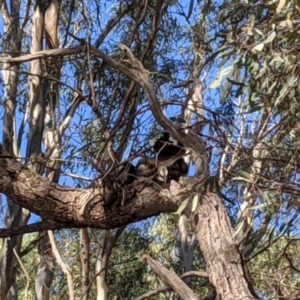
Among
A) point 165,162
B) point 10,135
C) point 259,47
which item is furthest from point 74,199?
point 10,135

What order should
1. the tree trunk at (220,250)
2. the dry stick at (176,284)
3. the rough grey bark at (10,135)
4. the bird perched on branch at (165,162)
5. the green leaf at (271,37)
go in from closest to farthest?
1. the green leaf at (271,37)
2. the tree trunk at (220,250)
3. the dry stick at (176,284)
4. the bird perched on branch at (165,162)
5. the rough grey bark at (10,135)

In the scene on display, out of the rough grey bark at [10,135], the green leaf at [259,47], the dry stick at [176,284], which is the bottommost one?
the dry stick at [176,284]

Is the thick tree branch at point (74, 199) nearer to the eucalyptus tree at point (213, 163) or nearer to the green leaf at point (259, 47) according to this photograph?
the eucalyptus tree at point (213, 163)

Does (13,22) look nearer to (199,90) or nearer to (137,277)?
(199,90)

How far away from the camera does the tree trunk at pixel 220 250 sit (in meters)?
2.36

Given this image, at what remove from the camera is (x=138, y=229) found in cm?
601

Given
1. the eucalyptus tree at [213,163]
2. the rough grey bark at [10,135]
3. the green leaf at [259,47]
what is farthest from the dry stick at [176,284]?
the rough grey bark at [10,135]

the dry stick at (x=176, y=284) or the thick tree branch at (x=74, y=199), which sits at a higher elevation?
the thick tree branch at (x=74, y=199)

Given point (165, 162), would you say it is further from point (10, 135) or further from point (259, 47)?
point (10, 135)

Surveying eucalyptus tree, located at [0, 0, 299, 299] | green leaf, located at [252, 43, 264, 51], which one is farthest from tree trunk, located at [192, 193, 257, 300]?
green leaf, located at [252, 43, 264, 51]

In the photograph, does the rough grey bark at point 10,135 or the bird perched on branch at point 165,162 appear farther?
the rough grey bark at point 10,135

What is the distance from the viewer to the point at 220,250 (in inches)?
94.9

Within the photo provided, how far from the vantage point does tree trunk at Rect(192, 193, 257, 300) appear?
2357 mm

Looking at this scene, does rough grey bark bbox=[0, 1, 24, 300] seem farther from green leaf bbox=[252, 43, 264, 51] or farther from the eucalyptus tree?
green leaf bbox=[252, 43, 264, 51]
